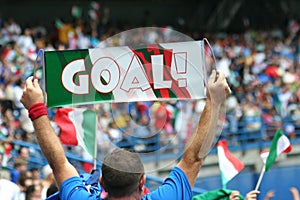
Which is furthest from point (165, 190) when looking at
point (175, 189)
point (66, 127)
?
point (66, 127)

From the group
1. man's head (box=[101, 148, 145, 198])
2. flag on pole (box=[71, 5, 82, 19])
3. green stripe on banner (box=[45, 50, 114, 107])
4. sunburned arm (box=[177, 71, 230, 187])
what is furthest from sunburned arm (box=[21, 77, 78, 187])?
flag on pole (box=[71, 5, 82, 19])

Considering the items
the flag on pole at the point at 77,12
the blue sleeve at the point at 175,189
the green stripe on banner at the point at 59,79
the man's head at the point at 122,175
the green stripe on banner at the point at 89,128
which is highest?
the flag on pole at the point at 77,12

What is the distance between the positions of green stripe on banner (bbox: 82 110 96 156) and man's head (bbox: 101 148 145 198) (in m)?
0.68

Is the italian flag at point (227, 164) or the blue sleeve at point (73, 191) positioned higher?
the blue sleeve at point (73, 191)

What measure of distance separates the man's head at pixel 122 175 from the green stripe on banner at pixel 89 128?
2.24ft

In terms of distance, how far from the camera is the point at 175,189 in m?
3.15

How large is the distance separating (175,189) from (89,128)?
97 centimetres

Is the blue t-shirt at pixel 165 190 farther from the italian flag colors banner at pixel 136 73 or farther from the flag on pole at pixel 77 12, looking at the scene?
the flag on pole at pixel 77 12

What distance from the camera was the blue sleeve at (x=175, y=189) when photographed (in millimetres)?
3135

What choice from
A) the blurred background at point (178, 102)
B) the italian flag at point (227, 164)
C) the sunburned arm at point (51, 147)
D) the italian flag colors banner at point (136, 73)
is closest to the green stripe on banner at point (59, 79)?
the italian flag colors banner at point (136, 73)

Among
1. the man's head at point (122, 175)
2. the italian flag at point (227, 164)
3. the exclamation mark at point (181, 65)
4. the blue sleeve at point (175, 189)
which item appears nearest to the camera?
the man's head at point (122, 175)

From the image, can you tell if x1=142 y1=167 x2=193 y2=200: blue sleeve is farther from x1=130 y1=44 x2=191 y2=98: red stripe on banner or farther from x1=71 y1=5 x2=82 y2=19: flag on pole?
x1=71 y1=5 x2=82 y2=19: flag on pole

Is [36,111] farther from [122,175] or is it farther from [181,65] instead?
[181,65]

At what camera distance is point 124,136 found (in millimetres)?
3797
